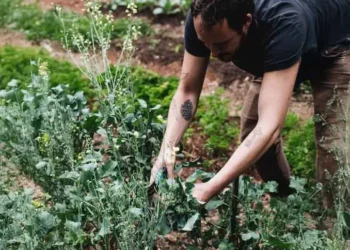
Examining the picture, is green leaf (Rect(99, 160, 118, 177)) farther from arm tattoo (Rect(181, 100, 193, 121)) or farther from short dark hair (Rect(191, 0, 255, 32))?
short dark hair (Rect(191, 0, 255, 32))

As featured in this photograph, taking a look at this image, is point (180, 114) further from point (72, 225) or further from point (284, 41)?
point (72, 225)

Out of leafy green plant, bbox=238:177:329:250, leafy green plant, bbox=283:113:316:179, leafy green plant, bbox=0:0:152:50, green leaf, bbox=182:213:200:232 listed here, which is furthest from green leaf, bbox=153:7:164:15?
green leaf, bbox=182:213:200:232

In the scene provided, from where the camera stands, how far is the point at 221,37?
10.3 feet

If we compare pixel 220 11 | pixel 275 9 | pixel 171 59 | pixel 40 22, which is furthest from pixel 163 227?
pixel 40 22

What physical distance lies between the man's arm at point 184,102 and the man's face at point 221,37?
311mm

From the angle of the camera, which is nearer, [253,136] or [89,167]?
[253,136]

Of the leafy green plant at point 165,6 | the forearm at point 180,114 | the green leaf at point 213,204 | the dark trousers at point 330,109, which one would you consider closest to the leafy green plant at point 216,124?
the dark trousers at point 330,109

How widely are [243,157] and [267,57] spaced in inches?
17.7

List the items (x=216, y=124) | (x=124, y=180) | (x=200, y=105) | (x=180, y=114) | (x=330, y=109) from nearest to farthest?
(x=124, y=180)
(x=180, y=114)
(x=330, y=109)
(x=216, y=124)
(x=200, y=105)

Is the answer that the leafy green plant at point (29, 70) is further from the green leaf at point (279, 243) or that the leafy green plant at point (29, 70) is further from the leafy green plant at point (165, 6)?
the green leaf at point (279, 243)

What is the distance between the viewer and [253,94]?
4191mm

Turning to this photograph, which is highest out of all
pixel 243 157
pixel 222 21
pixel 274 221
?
pixel 222 21

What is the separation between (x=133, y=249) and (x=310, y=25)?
1281 mm

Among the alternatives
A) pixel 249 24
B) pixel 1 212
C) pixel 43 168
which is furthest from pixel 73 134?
pixel 249 24
